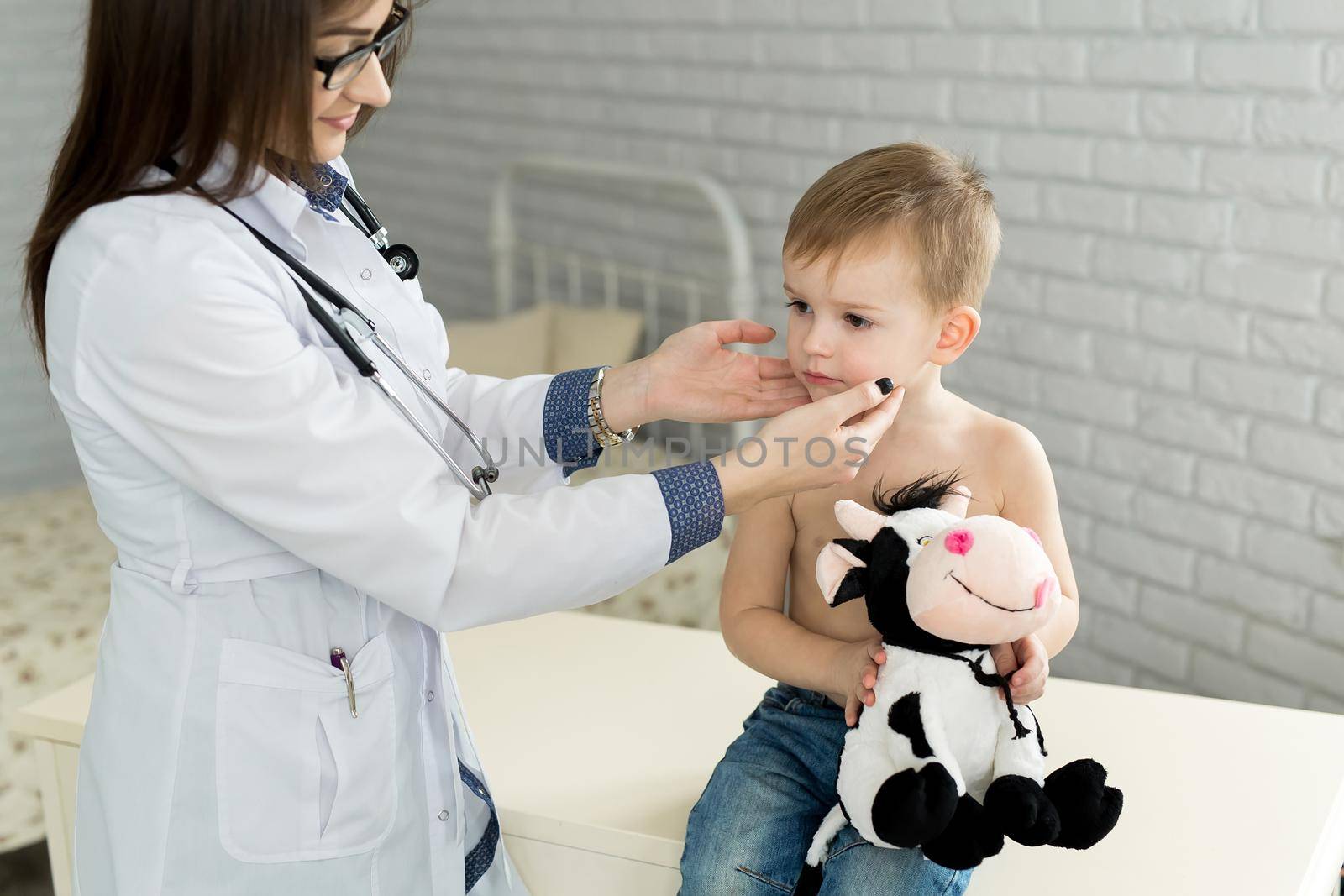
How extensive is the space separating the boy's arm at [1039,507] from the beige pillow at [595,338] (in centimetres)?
180

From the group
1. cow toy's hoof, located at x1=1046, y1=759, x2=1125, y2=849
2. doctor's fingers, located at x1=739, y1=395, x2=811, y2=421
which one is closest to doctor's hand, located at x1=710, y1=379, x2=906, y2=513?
doctor's fingers, located at x1=739, y1=395, x2=811, y2=421

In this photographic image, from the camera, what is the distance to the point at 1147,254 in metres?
2.24

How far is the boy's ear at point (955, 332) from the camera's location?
4.10 ft

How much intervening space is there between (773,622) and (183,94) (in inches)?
28.5

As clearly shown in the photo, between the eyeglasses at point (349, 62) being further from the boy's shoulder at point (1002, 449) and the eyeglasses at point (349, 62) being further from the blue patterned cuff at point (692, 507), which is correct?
the boy's shoulder at point (1002, 449)

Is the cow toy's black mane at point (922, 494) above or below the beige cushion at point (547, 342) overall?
above

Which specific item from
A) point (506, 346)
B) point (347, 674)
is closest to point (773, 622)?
point (347, 674)

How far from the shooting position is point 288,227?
43.7 inches

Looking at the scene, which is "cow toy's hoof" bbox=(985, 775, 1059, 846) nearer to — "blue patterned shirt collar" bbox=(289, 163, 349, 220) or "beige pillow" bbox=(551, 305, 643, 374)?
"blue patterned shirt collar" bbox=(289, 163, 349, 220)

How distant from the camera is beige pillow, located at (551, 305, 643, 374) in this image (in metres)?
3.04

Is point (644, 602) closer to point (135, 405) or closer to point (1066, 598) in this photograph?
point (1066, 598)

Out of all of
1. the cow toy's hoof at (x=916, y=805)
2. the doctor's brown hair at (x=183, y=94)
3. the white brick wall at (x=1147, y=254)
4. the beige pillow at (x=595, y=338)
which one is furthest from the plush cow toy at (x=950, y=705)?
the beige pillow at (x=595, y=338)

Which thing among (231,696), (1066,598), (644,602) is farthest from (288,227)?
(644,602)

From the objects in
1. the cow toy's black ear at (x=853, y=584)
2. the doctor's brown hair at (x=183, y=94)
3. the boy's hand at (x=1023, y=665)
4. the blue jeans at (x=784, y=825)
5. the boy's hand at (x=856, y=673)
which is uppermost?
the doctor's brown hair at (x=183, y=94)
